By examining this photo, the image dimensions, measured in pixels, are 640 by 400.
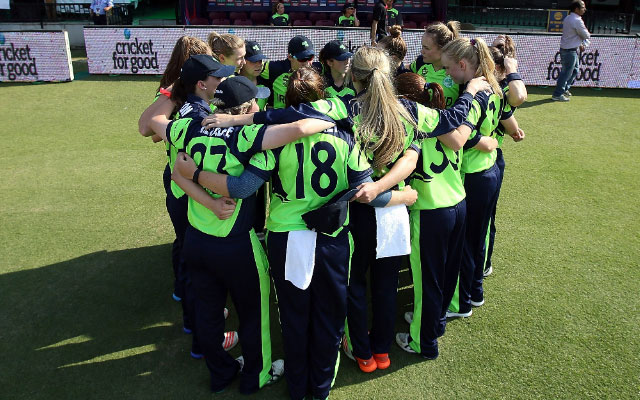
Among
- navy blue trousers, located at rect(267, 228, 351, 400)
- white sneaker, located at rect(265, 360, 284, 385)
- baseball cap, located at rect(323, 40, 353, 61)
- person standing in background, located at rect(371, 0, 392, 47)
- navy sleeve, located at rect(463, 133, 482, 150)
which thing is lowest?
white sneaker, located at rect(265, 360, 284, 385)

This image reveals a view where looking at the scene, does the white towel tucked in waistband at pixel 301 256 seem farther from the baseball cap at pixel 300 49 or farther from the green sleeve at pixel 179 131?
the baseball cap at pixel 300 49

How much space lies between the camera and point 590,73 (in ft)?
36.8

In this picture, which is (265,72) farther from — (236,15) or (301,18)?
(236,15)

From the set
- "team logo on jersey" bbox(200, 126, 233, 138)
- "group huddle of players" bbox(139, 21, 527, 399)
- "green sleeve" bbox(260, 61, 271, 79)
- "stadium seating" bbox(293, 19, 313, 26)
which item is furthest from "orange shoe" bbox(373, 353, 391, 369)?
"stadium seating" bbox(293, 19, 313, 26)

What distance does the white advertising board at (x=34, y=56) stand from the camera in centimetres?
1147

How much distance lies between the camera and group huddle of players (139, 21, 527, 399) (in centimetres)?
284

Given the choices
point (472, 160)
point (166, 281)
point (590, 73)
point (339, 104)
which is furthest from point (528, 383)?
point (590, 73)

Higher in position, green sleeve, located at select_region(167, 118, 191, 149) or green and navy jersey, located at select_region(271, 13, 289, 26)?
green and navy jersey, located at select_region(271, 13, 289, 26)

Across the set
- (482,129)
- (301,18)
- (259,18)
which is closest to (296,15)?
(301,18)

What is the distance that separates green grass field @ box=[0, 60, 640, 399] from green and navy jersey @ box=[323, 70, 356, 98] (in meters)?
1.85

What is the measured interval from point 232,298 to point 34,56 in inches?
430

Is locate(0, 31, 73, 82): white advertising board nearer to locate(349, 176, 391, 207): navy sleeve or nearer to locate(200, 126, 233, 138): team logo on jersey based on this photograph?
locate(200, 126, 233, 138): team logo on jersey

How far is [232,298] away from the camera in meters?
3.20

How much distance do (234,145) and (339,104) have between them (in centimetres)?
65
